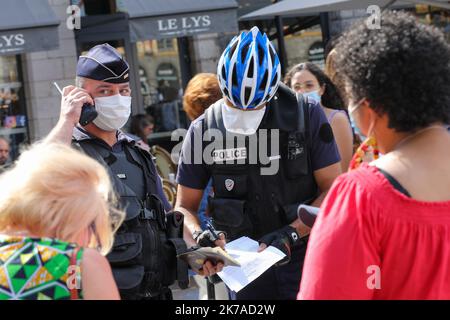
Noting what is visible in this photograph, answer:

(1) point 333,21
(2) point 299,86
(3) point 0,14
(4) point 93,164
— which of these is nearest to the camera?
(4) point 93,164

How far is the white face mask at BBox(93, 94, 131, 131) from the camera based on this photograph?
3.38 m

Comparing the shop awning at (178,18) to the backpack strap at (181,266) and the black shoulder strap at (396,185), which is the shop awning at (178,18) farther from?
the black shoulder strap at (396,185)

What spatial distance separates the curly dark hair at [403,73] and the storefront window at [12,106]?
354 inches

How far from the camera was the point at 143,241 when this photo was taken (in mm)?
3113

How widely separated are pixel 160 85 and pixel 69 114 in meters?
8.33

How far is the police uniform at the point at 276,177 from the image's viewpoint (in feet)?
11.6

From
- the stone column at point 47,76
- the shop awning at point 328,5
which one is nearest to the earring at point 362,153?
the shop awning at point 328,5

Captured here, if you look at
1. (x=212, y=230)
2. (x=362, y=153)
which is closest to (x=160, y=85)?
(x=212, y=230)

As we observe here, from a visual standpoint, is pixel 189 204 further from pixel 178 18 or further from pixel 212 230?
pixel 178 18

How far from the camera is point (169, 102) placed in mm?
11414

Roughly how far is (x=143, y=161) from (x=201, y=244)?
44cm

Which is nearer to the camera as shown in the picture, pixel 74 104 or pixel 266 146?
pixel 74 104

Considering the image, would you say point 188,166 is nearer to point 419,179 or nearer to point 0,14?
point 419,179
